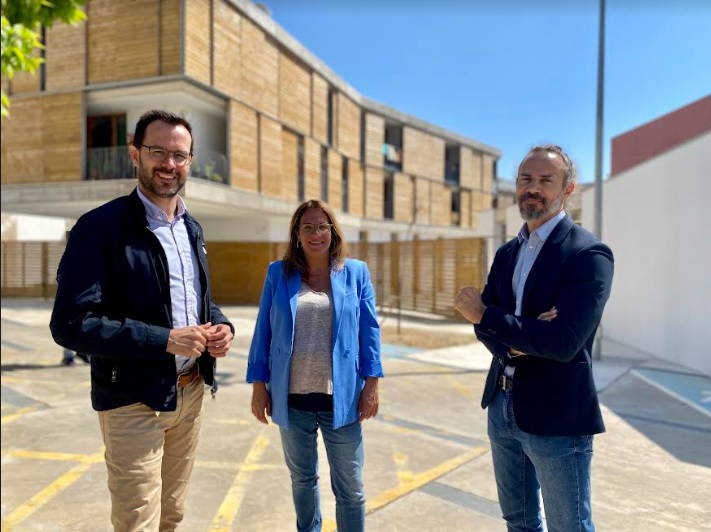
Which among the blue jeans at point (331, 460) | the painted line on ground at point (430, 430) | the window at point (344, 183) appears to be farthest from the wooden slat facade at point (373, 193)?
the blue jeans at point (331, 460)

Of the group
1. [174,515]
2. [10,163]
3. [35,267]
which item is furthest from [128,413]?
[35,267]

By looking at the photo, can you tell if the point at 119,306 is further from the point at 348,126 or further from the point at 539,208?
the point at 348,126

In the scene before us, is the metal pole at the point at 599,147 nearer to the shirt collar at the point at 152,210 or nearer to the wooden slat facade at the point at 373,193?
the shirt collar at the point at 152,210

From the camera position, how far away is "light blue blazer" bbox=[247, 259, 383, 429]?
2414mm

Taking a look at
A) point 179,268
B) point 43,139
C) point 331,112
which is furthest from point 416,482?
point 331,112

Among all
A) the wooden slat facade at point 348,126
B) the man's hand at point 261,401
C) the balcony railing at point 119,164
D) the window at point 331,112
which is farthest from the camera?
the wooden slat facade at point 348,126

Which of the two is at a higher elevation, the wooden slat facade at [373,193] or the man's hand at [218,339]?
the wooden slat facade at [373,193]

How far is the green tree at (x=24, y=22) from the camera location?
4051 mm

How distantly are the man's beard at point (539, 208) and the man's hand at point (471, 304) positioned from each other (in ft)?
1.19

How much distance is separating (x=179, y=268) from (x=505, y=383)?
1434 millimetres

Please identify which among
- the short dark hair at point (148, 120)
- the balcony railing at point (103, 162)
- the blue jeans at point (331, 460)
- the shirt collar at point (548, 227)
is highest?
the balcony railing at point (103, 162)

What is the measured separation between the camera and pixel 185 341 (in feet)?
6.41

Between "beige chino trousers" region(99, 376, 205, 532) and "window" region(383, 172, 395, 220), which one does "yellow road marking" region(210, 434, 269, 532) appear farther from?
"window" region(383, 172, 395, 220)

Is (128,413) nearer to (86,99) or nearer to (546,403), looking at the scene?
(546,403)
